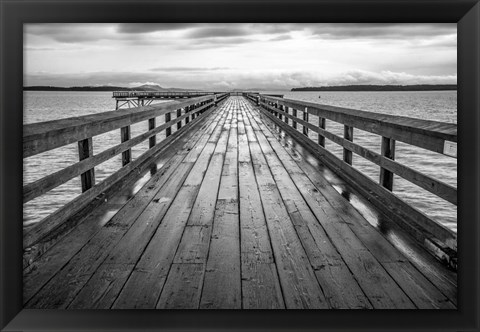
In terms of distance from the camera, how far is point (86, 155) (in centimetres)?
421

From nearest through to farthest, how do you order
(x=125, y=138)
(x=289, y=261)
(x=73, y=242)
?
(x=289, y=261)
(x=73, y=242)
(x=125, y=138)

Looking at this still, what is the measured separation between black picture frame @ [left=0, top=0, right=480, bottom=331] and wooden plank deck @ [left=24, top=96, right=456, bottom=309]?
27 cm

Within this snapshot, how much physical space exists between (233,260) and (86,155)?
6.49ft

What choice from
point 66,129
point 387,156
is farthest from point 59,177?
point 387,156

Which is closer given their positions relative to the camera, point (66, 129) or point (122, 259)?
point (122, 259)

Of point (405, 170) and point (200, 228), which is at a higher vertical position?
point (405, 170)

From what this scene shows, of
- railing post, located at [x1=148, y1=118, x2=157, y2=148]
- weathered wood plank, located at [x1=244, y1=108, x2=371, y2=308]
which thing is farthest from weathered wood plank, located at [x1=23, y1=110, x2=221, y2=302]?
railing post, located at [x1=148, y1=118, x2=157, y2=148]

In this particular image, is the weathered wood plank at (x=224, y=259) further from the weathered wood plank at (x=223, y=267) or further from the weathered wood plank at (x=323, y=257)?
the weathered wood plank at (x=323, y=257)

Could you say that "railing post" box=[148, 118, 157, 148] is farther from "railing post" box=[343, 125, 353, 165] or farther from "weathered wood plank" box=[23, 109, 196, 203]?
"railing post" box=[343, 125, 353, 165]

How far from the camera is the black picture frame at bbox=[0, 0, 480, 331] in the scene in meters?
1.98

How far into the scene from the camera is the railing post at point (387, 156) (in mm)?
4219

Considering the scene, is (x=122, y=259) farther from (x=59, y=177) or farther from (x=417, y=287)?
(x=417, y=287)
